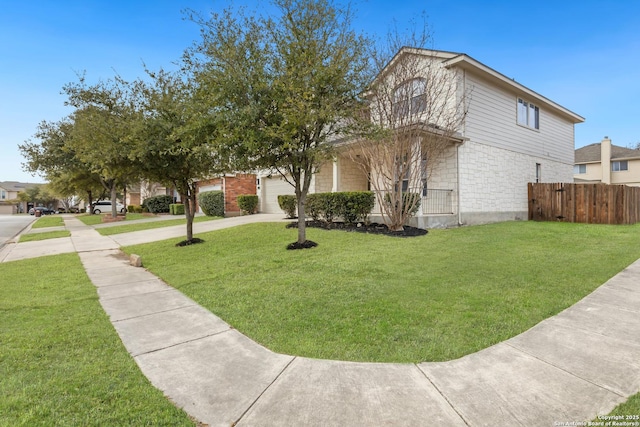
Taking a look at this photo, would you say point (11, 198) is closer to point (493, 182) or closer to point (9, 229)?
point (9, 229)

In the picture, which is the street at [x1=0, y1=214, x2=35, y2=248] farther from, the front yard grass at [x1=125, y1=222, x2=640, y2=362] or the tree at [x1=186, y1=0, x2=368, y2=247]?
the tree at [x1=186, y1=0, x2=368, y2=247]

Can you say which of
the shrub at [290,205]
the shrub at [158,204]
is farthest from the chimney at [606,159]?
the shrub at [158,204]

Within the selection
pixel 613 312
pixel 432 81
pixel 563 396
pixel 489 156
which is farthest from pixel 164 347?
pixel 489 156

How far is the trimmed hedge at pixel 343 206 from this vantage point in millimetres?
11281

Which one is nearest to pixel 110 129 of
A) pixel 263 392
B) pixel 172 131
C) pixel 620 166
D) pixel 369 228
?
pixel 172 131

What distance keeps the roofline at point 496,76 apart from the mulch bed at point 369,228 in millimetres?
6337

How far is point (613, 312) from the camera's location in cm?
390

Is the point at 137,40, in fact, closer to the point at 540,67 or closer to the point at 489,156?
the point at 489,156

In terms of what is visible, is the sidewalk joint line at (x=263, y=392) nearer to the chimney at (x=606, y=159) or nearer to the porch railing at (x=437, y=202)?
the porch railing at (x=437, y=202)

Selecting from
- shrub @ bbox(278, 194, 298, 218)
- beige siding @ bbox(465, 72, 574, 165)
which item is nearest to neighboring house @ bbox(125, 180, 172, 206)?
shrub @ bbox(278, 194, 298, 218)

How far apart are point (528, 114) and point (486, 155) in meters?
4.54

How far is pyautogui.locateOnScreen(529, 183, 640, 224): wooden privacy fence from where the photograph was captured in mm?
12742

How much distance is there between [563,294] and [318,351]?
3.80m

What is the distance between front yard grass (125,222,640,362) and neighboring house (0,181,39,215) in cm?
6896
